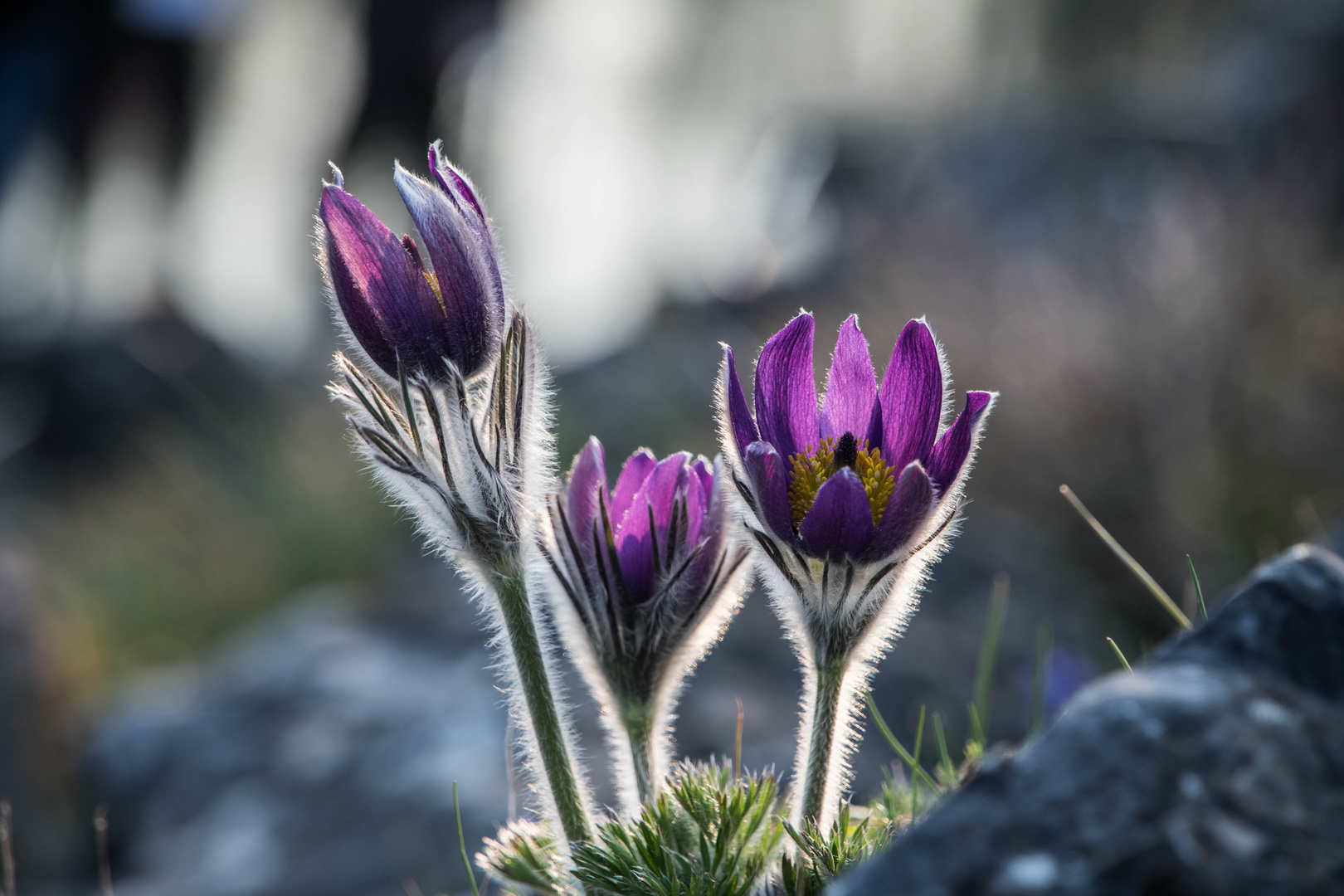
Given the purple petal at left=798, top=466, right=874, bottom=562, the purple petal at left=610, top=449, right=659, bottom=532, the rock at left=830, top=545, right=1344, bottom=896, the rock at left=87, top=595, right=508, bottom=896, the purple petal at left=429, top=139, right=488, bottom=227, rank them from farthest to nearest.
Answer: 1. the rock at left=87, top=595, right=508, bottom=896
2. the purple petal at left=610, top=449, right=659, bottom=532
3. the purple petal at left=429, top=139, right=488, bottom=227
4. the purple petal at left=798, top=466, right=874, bottom=562
5. the rock at left=830, top=545, right=1344, bottom=896

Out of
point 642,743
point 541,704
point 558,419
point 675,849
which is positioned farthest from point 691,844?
point 558,419

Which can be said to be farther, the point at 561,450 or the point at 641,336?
the point at 641,336

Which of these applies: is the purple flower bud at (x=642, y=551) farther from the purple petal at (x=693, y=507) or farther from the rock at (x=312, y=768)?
the rock at (x=312, y=768)

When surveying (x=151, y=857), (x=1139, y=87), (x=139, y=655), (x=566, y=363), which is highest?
(x=1139, y=87)

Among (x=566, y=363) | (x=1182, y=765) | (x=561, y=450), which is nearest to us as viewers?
(x=1182, y=765)

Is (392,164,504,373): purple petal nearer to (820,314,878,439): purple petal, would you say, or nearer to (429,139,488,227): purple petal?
(429,139,488,227): purple petal

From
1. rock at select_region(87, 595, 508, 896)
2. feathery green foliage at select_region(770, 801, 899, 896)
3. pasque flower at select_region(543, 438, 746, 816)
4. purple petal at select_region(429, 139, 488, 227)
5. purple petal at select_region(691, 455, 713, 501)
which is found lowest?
rock at select_region(87, 595, 508, 896)

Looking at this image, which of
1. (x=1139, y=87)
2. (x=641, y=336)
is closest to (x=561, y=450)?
(x=641, y=336)

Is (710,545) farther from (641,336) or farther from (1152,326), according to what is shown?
(641,336)

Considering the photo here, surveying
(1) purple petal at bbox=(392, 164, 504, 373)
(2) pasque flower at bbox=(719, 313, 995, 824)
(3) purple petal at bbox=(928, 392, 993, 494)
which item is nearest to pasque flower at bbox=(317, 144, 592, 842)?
(1) purple petal at bbox=(392, 164, 504, 373)

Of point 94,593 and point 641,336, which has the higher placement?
point 641,336
